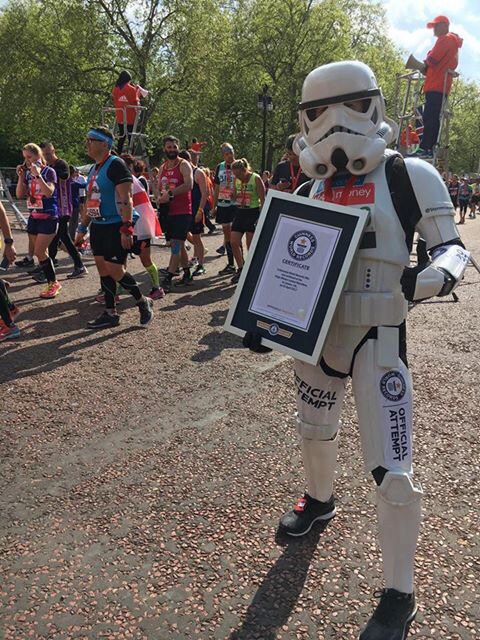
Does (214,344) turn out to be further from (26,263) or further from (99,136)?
(26,263)

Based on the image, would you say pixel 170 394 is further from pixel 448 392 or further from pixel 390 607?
pixel 390 607

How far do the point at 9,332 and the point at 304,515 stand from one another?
13.2ft

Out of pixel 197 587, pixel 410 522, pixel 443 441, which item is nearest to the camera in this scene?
pixel 410 522

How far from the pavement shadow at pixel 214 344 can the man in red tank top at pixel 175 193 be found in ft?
6.99

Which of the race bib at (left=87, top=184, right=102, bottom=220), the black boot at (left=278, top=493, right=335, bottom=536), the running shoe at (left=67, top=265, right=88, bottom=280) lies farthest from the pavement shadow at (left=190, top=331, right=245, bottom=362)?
the running shoe at (left=67, top=265, right=88, bottom=280)

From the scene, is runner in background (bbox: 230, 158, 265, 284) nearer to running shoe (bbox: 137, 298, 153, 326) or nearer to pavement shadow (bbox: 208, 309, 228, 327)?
pavement shadow (bbox: 208, 309, 228, 327)

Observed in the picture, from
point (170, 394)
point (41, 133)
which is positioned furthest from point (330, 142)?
point (41, 133)

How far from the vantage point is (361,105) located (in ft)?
6.64

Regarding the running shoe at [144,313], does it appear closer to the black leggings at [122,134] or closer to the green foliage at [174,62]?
the black leggings at [122,134]

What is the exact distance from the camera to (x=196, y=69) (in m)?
28.7

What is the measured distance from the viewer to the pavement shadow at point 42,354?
15.3 ft

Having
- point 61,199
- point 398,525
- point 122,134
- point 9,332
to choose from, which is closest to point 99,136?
point 9,332

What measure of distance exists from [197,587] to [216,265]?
25.5 feet

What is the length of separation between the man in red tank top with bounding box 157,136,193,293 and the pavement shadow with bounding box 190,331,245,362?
2130 millimetres
